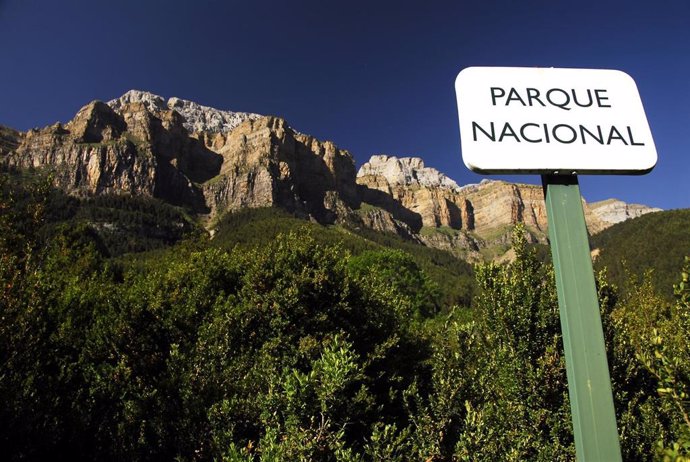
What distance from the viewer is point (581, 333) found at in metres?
1.90

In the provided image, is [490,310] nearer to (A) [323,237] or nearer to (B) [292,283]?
(B) [292,283]

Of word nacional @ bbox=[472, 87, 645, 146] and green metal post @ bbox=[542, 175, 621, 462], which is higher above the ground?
word nacional @ bbox=[472, 87, 645, 146]

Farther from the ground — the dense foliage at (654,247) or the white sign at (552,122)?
the dense foliage at (654,247)

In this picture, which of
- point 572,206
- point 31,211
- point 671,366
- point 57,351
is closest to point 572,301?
point 572,206

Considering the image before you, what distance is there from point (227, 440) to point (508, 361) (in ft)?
17.5

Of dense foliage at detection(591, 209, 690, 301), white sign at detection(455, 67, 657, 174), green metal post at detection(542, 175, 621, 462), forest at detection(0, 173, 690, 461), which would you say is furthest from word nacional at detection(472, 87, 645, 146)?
dense foliage at detection(591, 209, 690, 301)

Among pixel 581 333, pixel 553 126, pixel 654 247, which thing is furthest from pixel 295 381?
pixel 654 247

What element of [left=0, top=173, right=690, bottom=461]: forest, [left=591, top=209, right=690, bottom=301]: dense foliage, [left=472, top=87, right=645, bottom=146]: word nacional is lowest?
[left=0, top=173, right=690, bottom=461]: forest

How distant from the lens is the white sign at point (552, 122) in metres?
2.21

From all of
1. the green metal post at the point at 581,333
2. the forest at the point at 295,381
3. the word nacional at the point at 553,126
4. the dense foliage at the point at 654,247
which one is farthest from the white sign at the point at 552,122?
the dense foliage at the point at 654,247

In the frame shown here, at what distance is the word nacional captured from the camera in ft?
7.45

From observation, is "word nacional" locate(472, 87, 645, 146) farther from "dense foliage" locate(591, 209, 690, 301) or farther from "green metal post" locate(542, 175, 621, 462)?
"dense foliage" locate(591, 209, 690, 301)

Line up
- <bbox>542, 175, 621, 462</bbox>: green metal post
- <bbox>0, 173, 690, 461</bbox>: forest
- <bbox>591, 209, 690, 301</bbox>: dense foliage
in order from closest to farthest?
<bbox>542, 175, 621, 462</bbox>: green metal post, <bbox>0, 173, 690, 461</bbox>: forest, <bbox>591, 209, 690, 301</bbox>: dense foliage

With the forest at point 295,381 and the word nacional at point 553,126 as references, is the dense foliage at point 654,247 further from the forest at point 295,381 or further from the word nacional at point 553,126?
the word nacional at point 553,126
